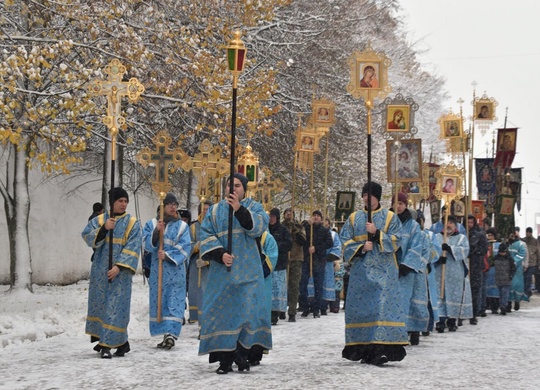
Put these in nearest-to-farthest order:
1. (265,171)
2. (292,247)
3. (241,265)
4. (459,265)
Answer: (241,265) → (459,265) → (292,247) → (265,171)

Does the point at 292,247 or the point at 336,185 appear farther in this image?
the point at 336,185

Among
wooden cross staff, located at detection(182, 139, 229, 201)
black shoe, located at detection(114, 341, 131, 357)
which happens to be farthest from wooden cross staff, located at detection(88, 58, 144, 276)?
wooden cross staff, located at detection(182, 139, 229, 201)

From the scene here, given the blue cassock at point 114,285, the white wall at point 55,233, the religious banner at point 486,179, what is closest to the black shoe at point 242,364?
the blue cassock at point 114,285

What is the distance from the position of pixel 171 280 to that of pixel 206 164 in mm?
4035

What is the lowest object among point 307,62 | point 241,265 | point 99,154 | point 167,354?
point 167,354

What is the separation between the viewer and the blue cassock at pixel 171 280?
13570 millimetres

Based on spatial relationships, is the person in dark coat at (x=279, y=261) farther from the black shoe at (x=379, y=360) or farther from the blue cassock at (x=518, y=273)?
the blue cassock at (x=518, y=273)

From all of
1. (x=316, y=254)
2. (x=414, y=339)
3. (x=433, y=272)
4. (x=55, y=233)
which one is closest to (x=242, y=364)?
(x=414, y=339)

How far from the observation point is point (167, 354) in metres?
12.6

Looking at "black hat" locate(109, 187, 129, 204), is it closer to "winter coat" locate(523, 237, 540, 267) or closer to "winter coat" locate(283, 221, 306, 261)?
"winter coat" locate(283, 221, 306, 261)

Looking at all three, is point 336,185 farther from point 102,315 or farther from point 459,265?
point 102,315

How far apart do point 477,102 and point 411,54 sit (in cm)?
2220

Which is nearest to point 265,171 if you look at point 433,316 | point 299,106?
point 299,106

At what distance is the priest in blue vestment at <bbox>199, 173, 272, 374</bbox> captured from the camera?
35.3 feet
